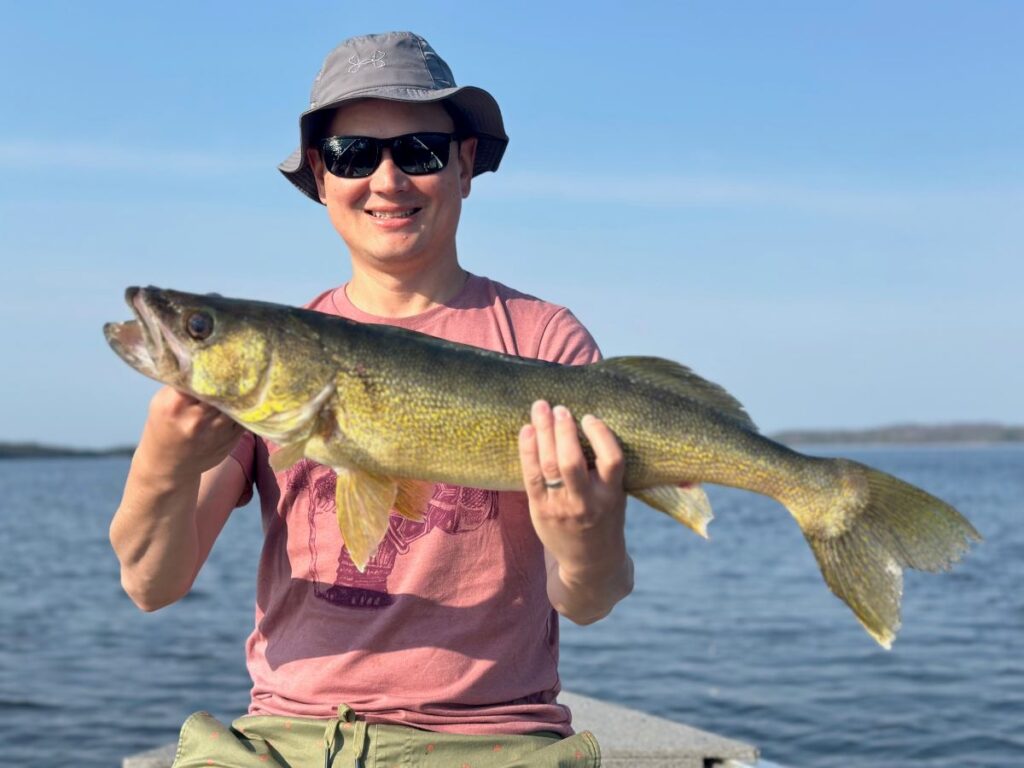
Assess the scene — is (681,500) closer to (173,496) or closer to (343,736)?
(343,736)

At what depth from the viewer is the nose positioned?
13.4ft

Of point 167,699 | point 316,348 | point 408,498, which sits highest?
point 316,348

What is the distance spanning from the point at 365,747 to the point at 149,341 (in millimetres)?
1509

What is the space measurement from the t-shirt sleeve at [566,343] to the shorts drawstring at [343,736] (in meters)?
1.49

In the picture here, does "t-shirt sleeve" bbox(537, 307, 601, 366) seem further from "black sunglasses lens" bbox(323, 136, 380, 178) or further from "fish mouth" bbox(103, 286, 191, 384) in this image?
"fish mouth" bbox(103, 286, 191, 384)

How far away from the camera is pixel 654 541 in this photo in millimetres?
37656

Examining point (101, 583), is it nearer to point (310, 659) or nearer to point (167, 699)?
point (167, 699)

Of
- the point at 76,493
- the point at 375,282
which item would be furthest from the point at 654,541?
the point at 76,493

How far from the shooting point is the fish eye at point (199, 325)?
3436 mm

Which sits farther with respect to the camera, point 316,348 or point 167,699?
point 167,699

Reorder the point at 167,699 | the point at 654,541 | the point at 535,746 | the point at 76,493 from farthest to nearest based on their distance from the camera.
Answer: the point at 76,493 → the point at 654,541 → the point at 167,699 → the point at 535,746

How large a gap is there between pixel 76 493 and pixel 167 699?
243ft

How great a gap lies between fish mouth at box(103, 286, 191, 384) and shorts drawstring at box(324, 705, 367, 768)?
1.25 meters

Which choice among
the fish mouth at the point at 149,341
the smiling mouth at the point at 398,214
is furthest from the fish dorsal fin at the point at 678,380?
the fish mouth at the point at 149,341
